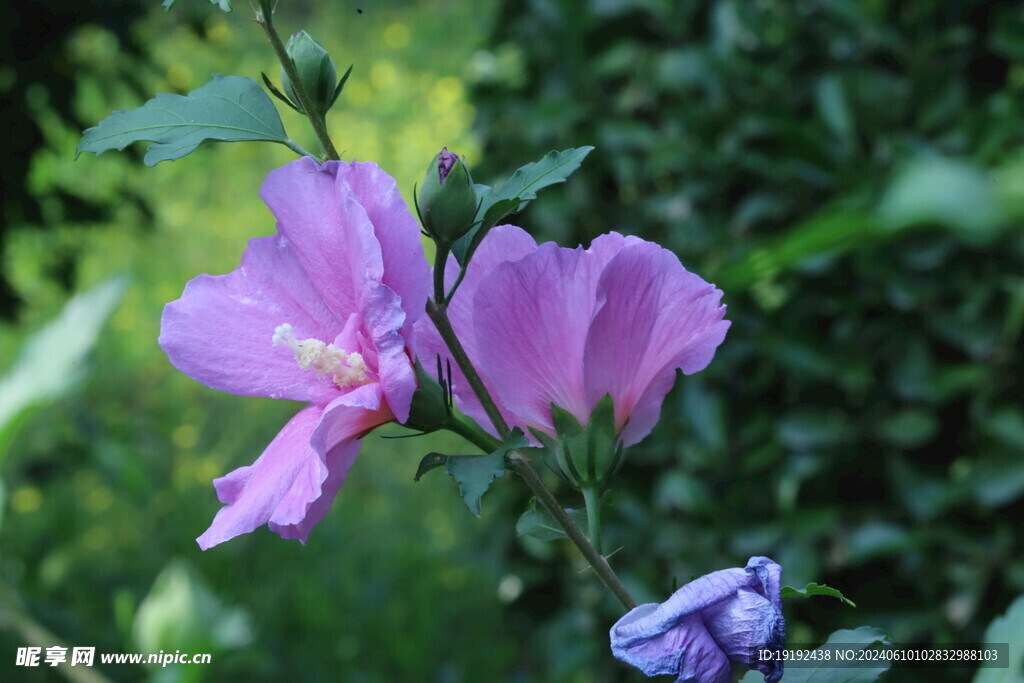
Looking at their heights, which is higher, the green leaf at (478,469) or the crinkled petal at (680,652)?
the green leaf at (478,469)

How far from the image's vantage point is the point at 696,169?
4.96 feet

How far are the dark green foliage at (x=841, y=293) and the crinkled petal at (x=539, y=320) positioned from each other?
0.71 metres

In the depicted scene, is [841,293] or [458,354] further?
[841,293]

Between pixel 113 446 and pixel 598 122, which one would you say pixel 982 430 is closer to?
pixel 598 122

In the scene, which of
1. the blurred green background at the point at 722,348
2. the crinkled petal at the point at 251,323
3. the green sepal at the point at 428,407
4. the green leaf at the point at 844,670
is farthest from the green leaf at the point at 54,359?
the green leaf at the point at 844,670

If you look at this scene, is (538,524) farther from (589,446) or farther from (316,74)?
(316,74)

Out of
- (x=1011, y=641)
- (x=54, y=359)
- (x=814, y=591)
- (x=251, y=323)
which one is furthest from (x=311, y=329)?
(x=54, y=359)

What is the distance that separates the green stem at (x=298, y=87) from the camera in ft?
1.44

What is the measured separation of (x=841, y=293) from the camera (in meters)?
1.39

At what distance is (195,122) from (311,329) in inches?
4.2

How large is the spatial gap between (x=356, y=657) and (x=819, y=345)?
110 centimetres

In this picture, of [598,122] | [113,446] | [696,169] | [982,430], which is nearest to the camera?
[982,430]

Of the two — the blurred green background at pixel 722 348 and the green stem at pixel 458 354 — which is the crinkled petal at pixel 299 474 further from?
the blurred green background at pixel 722 348

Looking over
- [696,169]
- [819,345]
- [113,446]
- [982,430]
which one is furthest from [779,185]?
[113,446]
